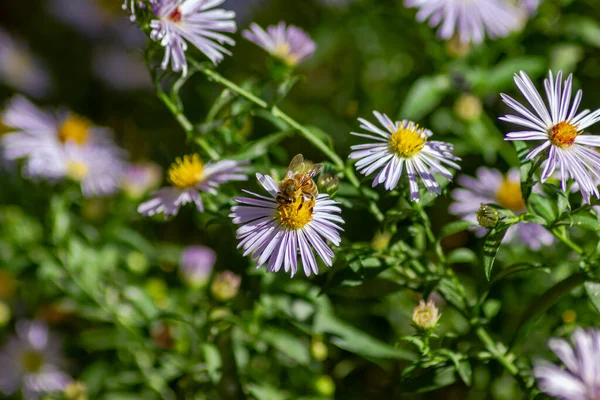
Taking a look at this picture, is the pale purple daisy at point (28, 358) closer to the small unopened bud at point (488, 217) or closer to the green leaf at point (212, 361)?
the green leaf at point (212, 361)

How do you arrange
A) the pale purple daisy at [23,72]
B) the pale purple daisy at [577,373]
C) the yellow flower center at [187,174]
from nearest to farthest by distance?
the pale purple daisy at [577,373], the yellow flower center at [187,174], the pale purple daisy at [23,72]

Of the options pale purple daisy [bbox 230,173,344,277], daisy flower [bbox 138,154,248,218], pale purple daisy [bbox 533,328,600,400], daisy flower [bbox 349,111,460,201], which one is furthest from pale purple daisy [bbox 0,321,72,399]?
pale purple daisy [bbox 533,328,600,400]

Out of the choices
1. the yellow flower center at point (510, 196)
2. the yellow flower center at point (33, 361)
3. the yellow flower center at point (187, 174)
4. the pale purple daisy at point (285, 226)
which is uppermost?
the yellow flower center at point (510, 196)

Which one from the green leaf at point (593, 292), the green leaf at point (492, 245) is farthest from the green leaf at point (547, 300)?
the green leaf at point (492, 245)

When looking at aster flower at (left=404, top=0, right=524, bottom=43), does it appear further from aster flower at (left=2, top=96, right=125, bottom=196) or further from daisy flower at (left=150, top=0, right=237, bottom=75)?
aster flower at (left=2, top=96, right=125, bottom=196)

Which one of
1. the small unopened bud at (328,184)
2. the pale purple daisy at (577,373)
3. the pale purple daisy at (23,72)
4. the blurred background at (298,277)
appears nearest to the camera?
the pale purple daisy at (577,373)

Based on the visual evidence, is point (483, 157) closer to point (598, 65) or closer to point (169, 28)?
point (598, 65)

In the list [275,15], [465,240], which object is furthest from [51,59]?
[465,240]
